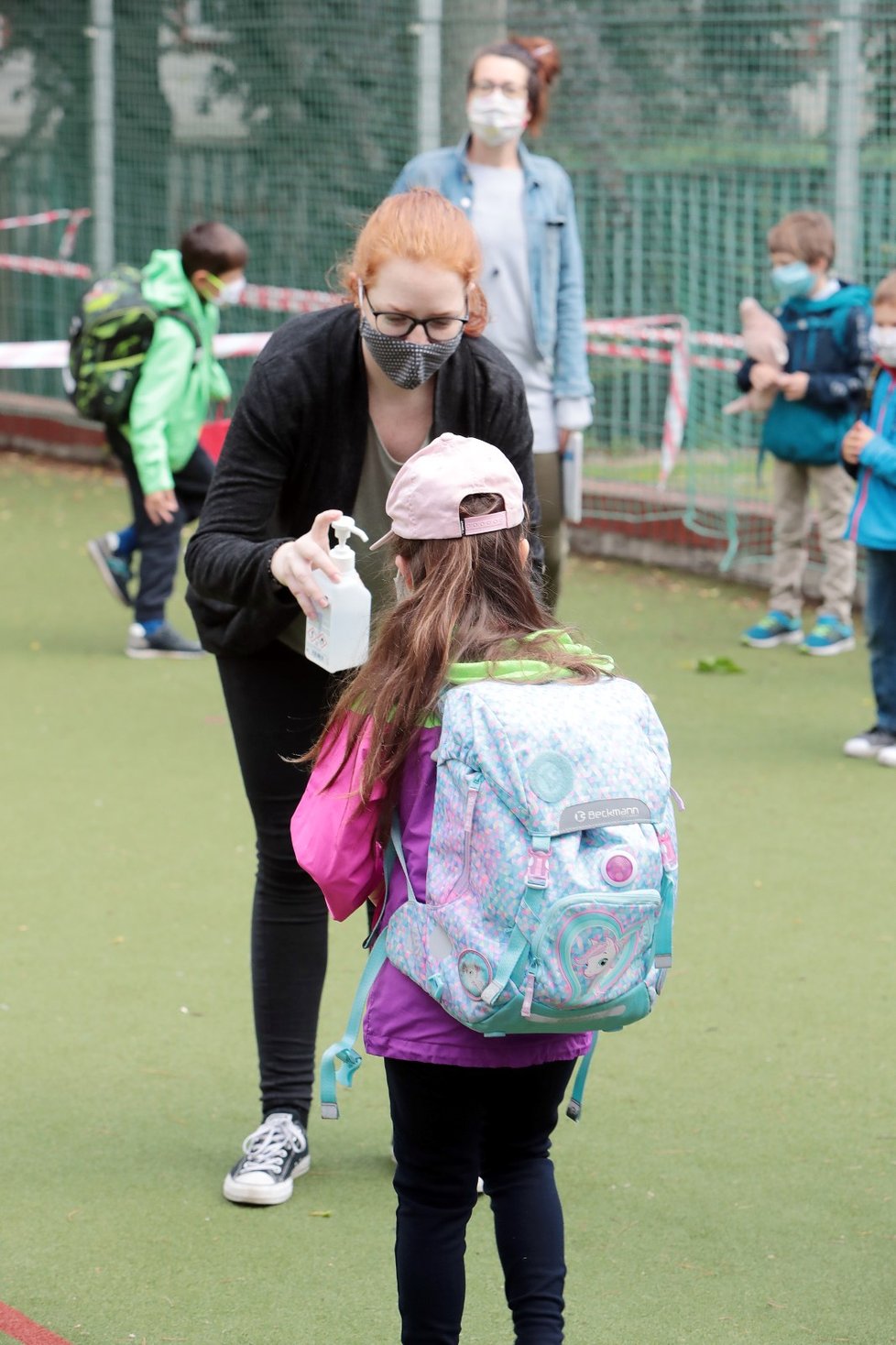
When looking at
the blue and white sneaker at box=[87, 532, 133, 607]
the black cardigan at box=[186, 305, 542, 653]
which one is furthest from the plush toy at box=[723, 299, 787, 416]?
the black cardigan at box=[186, 305, 542, 653]

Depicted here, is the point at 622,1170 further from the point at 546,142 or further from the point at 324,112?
the point at 324,112

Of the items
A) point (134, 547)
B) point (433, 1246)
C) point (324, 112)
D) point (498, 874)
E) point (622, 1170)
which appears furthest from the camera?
point (324, 112)

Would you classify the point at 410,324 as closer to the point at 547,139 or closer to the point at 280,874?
the point at 280,874

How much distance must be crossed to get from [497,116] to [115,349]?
2.19 meters

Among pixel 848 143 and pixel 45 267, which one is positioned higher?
pixel 848 143

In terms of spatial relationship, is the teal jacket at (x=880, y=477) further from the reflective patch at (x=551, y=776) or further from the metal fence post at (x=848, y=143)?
the reflective patch at (x=551, y=776)

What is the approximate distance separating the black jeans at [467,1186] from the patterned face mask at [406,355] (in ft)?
3.67

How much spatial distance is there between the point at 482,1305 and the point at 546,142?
358 inches

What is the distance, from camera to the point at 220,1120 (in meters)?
3.88

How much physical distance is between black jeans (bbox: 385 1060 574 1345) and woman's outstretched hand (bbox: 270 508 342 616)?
0.68m

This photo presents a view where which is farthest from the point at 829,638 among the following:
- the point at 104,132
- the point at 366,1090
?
the point at 104,132

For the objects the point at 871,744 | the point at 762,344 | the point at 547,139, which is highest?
the point at 547,139

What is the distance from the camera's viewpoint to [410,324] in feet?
9.99

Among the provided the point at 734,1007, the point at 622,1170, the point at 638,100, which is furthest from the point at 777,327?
the point at 622,1170
